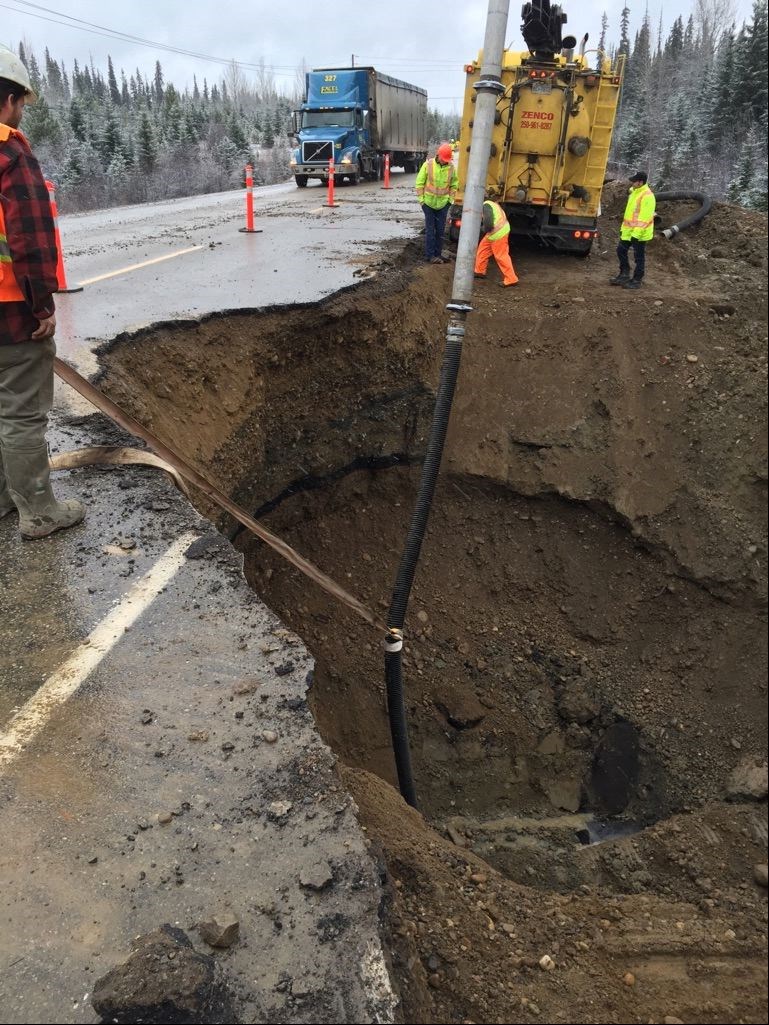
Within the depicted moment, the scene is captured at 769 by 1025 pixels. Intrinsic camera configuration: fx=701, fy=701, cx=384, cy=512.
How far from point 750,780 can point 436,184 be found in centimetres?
859

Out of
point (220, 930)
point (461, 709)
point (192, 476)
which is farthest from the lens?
point (461, 709)

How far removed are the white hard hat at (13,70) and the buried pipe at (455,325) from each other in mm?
2593

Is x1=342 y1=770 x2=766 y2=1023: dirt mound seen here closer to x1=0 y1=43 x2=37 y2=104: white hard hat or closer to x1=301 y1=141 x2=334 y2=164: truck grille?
x1=0 y1=43 x2=37 y2=104: white hard hat

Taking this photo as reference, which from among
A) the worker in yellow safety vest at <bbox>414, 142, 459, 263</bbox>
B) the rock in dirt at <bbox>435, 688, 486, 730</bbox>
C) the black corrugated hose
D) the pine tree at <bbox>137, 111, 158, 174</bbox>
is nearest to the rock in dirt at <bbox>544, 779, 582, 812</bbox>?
the rock in dirt at <bbox>435, 688, 486, 730</bbox>

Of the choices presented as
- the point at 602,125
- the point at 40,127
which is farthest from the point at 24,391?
the point at 40,127

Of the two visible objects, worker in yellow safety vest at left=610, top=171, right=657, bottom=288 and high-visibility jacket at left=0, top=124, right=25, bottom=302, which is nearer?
high-visibility jacket at left=0, top=124, right=25, bottom=302

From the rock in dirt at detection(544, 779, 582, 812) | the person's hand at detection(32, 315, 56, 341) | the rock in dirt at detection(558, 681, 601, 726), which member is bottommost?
the rock in dirt at detection(544, 779, 582, 812)

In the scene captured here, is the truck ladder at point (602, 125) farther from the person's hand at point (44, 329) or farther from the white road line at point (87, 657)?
the white road line at point (87, 657)

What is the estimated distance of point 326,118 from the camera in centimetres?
2405

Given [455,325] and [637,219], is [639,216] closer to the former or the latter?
[637,219]

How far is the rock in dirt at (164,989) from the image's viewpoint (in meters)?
1.82

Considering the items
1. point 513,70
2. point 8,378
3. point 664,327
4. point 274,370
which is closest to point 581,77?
point 513,70

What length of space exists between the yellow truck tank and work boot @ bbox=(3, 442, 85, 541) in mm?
8419

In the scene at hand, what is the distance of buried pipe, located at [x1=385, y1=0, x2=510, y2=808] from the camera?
4578mm
